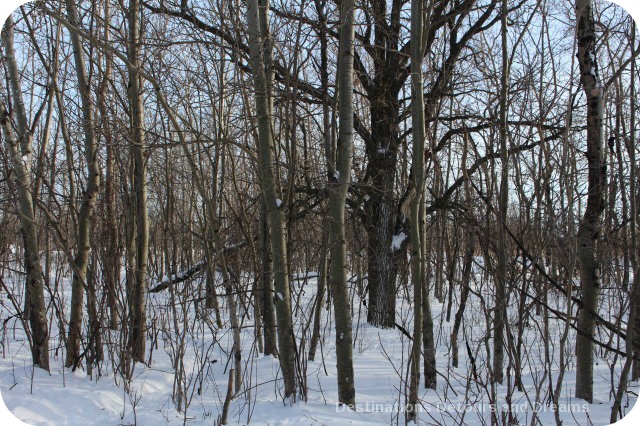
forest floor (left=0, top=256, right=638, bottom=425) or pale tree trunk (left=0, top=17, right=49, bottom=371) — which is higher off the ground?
pale tree trunk (left=0, top=17, right=49, bottom=371)

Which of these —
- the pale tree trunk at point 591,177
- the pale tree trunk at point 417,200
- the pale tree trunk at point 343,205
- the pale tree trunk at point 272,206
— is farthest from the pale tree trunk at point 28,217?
the pale tree trunk at point 591,177

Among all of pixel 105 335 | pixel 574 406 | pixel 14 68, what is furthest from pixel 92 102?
pixel 574 406

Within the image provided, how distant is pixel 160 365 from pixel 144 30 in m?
3.47

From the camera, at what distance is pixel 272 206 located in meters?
3.76

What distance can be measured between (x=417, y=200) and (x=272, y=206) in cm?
118

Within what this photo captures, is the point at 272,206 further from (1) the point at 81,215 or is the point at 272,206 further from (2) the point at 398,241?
(2) the point at 398,241

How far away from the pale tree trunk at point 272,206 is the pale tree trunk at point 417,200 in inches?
41.0

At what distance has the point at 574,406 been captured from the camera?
3.73m

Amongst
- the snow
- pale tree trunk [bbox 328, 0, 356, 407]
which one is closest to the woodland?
pale tree trunk [bbox 328, 0, 356, 407]

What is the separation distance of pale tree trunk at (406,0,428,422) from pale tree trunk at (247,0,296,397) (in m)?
1.04

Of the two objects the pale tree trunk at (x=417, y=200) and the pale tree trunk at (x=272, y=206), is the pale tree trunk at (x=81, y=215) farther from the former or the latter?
the pale tree trunk at (x=417, y=200)

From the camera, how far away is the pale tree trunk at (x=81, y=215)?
176 inches

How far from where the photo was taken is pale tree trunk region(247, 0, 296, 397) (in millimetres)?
3748

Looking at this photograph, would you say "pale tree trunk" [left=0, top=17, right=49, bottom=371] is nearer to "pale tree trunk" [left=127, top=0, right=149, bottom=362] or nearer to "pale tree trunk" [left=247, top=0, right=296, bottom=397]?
"pale tree trunk" [left=127, top=0, right=149, bottom=362]
